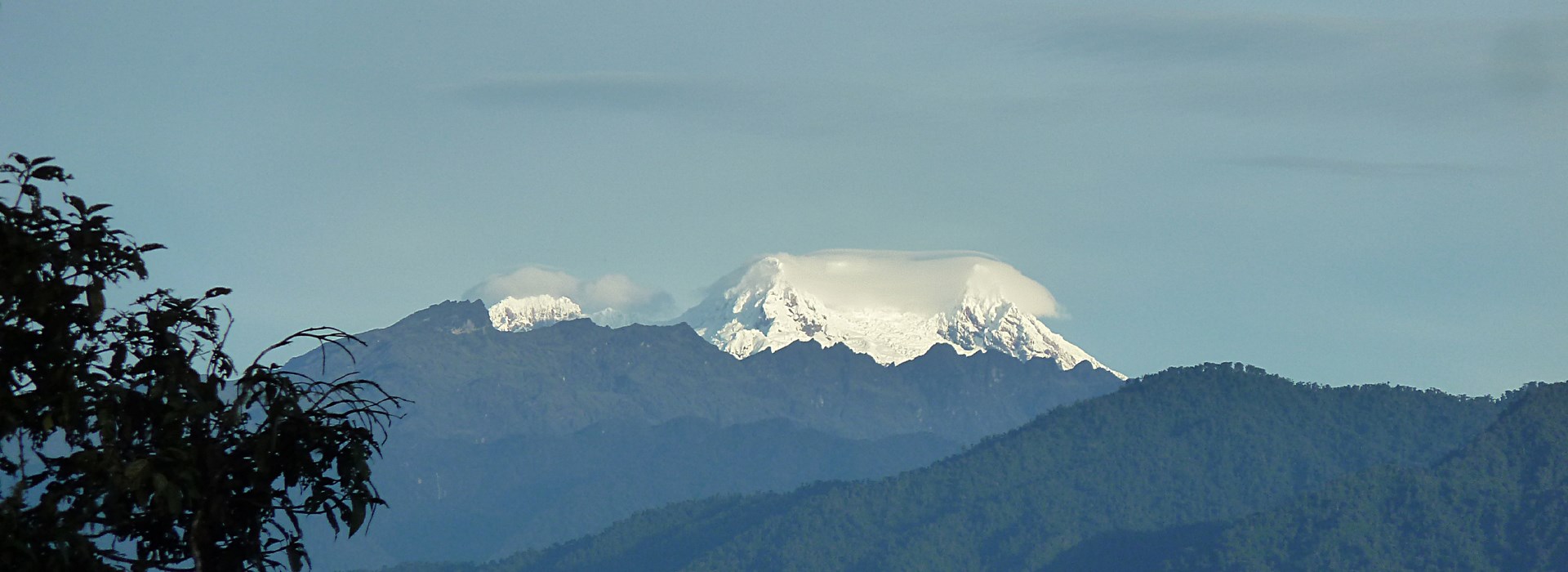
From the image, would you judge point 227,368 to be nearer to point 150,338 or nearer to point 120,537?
point 150,338

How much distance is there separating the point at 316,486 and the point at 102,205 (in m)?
4.23

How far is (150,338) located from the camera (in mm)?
23922

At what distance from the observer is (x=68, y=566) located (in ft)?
72.2

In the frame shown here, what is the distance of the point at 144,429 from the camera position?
2367cm

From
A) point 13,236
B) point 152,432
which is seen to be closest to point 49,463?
point 152,432

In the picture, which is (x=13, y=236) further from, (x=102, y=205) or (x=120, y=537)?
(x=120, y=537)

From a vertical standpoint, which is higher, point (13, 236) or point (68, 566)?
point (13, 236)

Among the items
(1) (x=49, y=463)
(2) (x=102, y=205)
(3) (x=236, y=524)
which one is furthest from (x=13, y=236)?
(3) (x=236, y=524)

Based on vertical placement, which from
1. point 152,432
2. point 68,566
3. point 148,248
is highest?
point 148,248

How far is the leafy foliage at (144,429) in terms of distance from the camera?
22.6 metres

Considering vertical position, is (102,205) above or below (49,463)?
above

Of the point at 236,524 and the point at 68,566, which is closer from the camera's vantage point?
the point at 68,566

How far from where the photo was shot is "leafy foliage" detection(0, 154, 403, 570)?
22578 mm

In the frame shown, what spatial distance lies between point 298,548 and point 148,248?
13.2 feet
